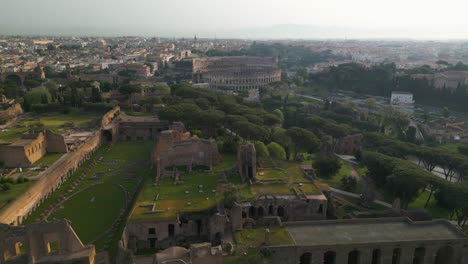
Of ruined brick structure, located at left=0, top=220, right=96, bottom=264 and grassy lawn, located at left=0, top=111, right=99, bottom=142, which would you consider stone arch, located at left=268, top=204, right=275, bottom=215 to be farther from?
grassy lawn, located at left=0, top=111, right=99, bottom=142

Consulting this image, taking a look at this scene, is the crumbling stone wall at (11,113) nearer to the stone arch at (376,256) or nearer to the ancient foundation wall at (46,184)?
the ancient foundation wall at (46,184)

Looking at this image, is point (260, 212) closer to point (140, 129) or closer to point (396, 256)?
point (396, 256)

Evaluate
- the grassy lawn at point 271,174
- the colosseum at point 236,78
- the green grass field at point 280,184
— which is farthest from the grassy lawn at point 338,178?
the colosseum at point 236,78

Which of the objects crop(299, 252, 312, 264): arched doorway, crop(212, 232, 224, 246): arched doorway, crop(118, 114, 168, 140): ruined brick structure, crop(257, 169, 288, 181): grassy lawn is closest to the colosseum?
crop(118, 114, 168, 140): ruined brick structure

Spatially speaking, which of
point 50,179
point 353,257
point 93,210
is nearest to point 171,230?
point 93,210

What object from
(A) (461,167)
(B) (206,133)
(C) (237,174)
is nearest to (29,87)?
(B) (206,133)

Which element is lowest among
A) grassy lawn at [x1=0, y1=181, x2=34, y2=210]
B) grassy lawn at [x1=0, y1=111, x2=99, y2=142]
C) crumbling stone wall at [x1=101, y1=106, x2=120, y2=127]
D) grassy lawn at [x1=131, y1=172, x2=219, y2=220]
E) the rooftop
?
grassy lawn at [x1=0, y1=181, x2=34, y2=210]
